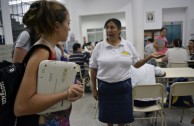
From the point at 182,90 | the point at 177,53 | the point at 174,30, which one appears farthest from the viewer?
the point at 174,30

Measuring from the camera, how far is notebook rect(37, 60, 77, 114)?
751 mm

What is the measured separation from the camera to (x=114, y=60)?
1896 mm

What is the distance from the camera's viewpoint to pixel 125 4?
930 centimetres

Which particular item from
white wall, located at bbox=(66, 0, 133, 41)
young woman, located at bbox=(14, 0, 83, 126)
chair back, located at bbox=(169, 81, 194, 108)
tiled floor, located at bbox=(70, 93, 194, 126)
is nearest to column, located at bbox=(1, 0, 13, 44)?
tiled floor, located at bbox=(70, 93, 194, 126)

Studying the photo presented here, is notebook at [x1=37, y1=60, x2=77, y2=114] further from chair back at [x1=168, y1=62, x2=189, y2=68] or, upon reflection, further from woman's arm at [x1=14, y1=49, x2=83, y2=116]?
chair back at [x1=168, y1=62, x2=189, y2=68]

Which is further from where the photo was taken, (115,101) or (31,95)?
(115,101)

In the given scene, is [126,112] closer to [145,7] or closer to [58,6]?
[58,6]

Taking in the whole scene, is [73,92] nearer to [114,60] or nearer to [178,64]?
[114,60]

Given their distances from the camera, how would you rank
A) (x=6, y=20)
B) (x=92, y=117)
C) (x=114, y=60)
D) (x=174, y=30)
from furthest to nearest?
(x=174, y=30), (x=6, y=20), (x=92, y=117), (x=114, y=60)

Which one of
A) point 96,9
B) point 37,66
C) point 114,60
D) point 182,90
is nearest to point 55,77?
point 37,66

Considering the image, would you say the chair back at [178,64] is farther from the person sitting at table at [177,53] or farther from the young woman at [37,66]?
the young woman at [37,66]

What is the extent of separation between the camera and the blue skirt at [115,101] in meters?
1.96

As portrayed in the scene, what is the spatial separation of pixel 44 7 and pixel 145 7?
8.90 meters

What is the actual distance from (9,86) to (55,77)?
0.57ft
